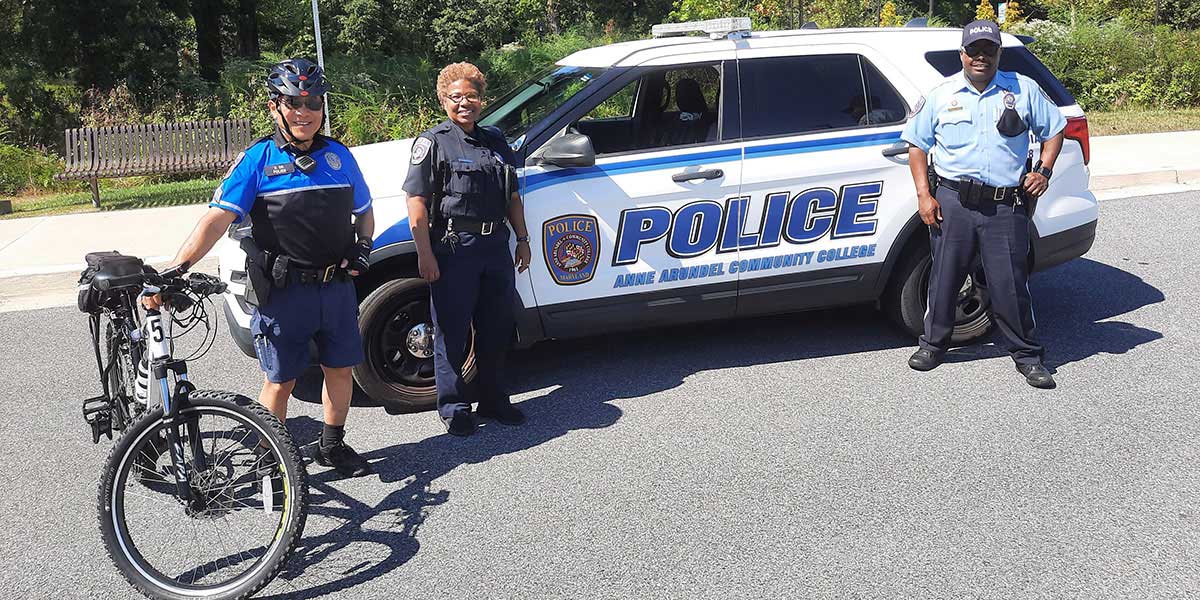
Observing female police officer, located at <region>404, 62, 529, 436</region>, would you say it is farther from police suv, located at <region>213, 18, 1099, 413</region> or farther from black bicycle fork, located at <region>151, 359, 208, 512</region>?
black bicycle fork, located at <region>151, 359, 208, 512</region>

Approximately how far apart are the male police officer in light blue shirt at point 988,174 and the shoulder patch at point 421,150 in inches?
98.6

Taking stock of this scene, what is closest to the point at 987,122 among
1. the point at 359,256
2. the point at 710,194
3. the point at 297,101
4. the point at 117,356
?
the point at 710,194

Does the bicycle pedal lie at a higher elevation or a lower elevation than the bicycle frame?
lower

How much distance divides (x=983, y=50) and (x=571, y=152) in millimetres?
2114

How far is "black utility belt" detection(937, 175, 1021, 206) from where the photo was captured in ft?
17.6

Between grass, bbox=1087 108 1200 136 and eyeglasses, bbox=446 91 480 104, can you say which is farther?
grass, bbox=1087 108 1200 136

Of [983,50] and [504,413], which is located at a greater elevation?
[983,50]

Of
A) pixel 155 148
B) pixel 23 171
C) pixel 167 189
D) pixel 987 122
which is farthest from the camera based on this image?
pixel 23 171

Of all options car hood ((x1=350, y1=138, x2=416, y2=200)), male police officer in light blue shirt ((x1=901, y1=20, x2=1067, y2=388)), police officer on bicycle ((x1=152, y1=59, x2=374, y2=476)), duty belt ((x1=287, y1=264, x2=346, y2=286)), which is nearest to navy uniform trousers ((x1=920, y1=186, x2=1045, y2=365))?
male police officer in light blue shirt ((x1=901, y1=20, x2=1067, y2=388))

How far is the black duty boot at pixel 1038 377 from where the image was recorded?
215 inches

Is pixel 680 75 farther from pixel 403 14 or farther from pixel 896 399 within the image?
pixel 403 14

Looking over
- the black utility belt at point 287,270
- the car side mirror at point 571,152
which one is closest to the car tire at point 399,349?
the car side mirror at point 571,152

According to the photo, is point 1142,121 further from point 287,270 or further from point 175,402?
point 175,402

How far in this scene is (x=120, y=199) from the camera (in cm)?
1215
